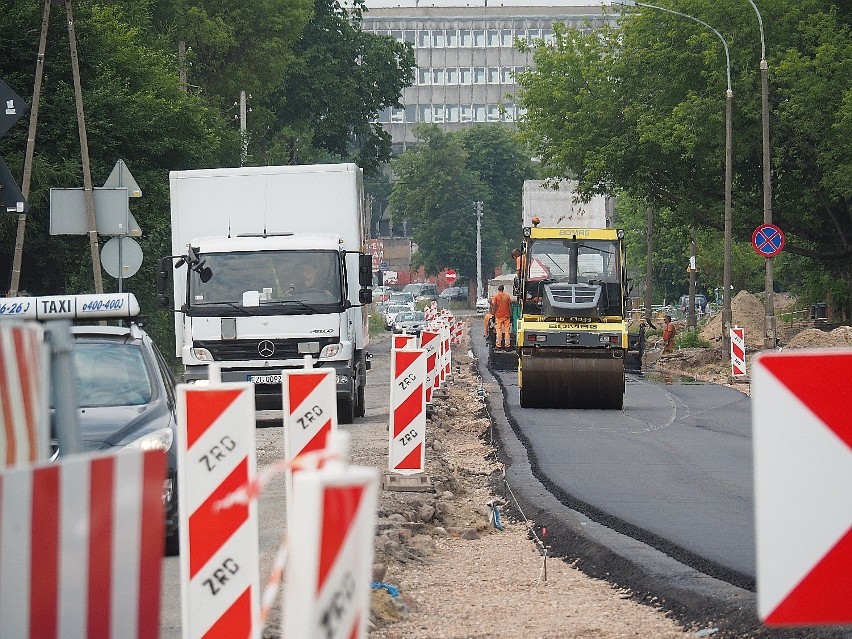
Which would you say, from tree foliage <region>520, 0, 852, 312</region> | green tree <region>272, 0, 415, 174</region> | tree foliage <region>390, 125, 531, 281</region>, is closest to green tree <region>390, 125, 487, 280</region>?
tree foliage <region>390, 125, 531, 281</region>

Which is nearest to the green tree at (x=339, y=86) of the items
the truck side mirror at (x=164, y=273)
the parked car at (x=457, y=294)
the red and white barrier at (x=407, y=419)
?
the truck side mirror at (x=164, y=273)

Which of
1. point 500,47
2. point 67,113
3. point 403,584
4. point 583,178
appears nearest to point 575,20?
point 500,47

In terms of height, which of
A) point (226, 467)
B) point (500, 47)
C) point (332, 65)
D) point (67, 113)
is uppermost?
point (500, 47)

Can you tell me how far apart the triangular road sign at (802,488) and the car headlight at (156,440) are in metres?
6.11

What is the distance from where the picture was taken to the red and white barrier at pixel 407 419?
14.1 meters

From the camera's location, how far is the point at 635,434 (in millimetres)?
21328

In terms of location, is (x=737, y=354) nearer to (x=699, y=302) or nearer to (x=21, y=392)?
(x=21, y=392)

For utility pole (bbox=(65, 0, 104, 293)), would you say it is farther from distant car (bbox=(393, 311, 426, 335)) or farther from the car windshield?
distant car (bbox=(393, 311, 426, 335))

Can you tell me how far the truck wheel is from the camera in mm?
21141

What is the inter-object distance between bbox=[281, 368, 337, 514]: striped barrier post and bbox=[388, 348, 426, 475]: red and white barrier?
4.34 metres

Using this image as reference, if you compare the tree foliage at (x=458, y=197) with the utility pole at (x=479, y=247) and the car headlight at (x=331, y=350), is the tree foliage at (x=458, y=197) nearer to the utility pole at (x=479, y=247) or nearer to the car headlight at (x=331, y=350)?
the utility pole at (x=479, y=247)

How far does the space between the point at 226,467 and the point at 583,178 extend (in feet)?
149

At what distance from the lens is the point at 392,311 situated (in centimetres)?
8550

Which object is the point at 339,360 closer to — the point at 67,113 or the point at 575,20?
the point at 67,113
